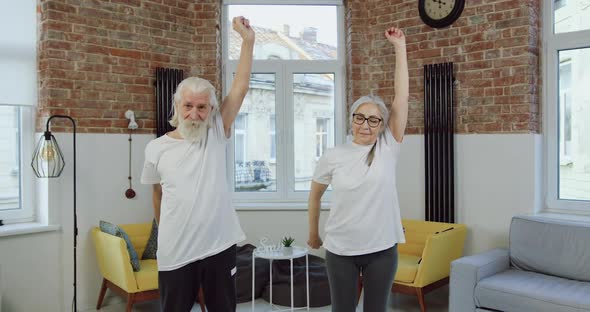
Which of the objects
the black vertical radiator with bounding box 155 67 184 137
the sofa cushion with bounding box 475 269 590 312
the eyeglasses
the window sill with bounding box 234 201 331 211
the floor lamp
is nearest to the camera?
the eyeglasses

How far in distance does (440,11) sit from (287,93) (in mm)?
1625

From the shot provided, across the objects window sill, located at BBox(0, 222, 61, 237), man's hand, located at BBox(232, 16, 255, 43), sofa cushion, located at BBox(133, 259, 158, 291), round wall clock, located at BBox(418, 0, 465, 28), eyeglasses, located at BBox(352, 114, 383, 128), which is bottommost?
sofa cushion, located at BBox(133, 259, 158, 291)

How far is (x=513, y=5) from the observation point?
4.14m

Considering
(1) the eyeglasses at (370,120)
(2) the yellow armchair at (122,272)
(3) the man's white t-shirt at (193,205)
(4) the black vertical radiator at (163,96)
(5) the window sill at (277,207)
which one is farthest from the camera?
(5) the window sill at (277,207)

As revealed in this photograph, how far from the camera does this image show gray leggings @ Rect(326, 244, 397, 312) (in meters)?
2.10

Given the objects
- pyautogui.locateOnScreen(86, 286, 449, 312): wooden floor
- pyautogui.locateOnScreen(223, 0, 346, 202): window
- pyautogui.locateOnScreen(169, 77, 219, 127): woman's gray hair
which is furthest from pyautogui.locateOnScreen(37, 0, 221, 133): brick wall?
pyautogui.locateOnScreen(169, 77, 219, 127): woman's gray hair

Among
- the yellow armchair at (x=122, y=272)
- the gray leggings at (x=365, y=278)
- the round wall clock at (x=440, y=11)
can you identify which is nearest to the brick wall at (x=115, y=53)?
the yellow armchair at (x=122, y=272)

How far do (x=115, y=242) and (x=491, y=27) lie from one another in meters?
3.42

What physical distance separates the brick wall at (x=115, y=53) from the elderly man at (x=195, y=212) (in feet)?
8.65

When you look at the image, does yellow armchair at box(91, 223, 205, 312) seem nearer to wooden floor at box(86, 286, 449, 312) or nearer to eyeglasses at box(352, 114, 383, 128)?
wooden floor at box(86, 286, 449, 312)

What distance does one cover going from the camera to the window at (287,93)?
5109 millimetres

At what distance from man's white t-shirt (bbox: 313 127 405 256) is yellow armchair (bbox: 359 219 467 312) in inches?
61.7

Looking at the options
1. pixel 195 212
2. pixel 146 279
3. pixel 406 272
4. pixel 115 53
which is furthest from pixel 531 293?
pixel 115 53

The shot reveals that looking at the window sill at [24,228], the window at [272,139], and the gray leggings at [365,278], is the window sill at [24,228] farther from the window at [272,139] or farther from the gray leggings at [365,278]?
the gray leggings at [365,278]
